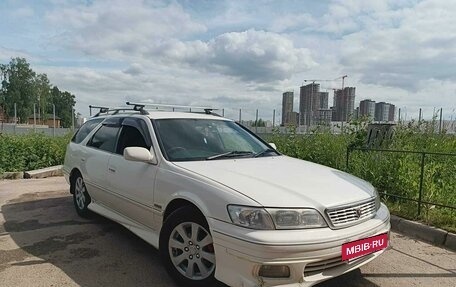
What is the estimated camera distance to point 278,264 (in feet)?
9.20

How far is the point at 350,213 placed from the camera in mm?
3182

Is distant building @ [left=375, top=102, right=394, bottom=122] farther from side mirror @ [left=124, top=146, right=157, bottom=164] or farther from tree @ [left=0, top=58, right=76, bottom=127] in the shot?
tree @ [left=0, top=58, right=76, bottom=127]

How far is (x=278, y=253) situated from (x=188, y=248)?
99 cm

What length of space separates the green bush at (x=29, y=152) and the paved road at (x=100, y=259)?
5.84m

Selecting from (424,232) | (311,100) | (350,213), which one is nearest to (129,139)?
(350,213)

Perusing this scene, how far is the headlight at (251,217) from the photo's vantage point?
2889 mm

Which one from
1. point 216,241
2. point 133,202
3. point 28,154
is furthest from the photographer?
point 28,154

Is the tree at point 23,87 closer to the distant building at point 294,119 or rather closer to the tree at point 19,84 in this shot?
the tree at point 19,84

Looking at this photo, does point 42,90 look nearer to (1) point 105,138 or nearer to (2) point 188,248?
(1) point 105,138

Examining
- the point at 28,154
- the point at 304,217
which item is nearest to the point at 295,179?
the point at 304,217

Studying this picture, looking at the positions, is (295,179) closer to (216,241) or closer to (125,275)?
(216,241)

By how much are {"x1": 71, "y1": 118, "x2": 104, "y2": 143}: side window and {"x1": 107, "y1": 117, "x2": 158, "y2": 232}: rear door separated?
1301 millimetres

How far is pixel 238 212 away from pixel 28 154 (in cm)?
1064

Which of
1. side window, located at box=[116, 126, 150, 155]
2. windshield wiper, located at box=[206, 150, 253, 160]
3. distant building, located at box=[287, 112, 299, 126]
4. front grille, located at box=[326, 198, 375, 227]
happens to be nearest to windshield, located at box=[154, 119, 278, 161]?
windshield wiper, located at box=[206, 150, 253, 160]
